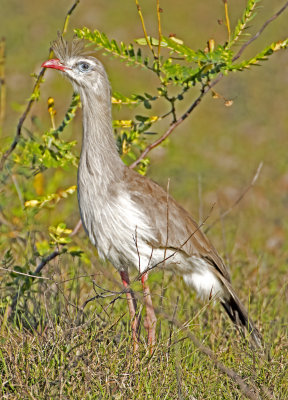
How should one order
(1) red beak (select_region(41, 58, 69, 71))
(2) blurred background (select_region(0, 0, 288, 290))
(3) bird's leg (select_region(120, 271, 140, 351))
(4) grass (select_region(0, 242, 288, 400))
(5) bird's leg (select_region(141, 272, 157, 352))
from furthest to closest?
(2) blurred background (select_region(0, 0, 288, 290)) < (1) red beak (select_region(41, 58, 69, 71)) < (5) bird's leg (select_region(141, 272, 157, 352)) < (3) bird's leg (select_region(120, 271, 140, 351)) < (4) grass (select_region(0, 242, 288, 400))

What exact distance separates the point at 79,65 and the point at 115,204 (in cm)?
67

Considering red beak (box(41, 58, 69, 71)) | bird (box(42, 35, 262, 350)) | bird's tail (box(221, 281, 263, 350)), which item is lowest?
bird's tail (box(221, 281, 263, 350))

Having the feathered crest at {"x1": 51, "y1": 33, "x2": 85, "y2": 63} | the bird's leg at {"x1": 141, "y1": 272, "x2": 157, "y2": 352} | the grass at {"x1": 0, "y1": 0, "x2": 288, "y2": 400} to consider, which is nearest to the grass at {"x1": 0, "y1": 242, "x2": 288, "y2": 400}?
the grass at {"x1": 0, "y1": 0, "x2": 288, "y2": 400}

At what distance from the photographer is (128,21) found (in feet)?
33.5

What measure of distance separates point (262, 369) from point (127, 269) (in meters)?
0.90

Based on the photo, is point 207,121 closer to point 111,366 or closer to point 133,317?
point 133,317

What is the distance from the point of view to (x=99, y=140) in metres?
3.10

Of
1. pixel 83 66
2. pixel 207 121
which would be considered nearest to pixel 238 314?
pixel 83 66

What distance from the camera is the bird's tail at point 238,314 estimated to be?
306cm

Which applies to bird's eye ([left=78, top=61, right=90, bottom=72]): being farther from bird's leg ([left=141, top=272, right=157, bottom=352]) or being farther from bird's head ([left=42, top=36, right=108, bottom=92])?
bird's leg ([left=141, top=272, right=157, bottom=352])

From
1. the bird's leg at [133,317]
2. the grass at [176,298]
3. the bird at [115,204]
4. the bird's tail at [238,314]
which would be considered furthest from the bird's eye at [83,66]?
the bird's tail at [238,314]

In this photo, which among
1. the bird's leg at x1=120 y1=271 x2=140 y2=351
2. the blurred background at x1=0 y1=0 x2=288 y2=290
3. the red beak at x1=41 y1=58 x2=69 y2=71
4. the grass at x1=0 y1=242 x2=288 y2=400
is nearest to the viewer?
the grass at x1=0 y1=242 x2=288 y2=400

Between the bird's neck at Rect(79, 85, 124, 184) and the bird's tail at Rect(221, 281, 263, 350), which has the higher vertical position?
the bird's neck at Rect(79, 85, 124, 184)

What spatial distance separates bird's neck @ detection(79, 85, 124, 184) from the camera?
306 cm
